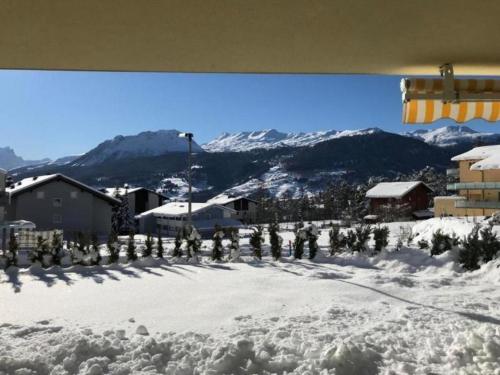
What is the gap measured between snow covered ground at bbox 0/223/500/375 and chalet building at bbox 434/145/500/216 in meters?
28.7

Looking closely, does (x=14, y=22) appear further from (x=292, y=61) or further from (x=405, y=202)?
(x=405, y=202)

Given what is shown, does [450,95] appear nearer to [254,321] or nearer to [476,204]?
[254,321]

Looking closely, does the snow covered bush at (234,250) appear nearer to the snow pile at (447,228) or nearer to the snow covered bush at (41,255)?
the snow covered bush at (41,255)

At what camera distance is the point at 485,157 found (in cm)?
3616

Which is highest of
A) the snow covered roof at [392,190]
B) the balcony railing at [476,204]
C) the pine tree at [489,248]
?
the snow covered roof at [392,190]

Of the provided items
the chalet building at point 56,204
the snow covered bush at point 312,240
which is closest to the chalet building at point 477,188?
the snow covered bush at point 312,240

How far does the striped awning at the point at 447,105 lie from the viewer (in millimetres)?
3701

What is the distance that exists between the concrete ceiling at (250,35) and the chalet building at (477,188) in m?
32.7

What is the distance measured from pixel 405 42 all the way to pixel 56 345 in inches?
169

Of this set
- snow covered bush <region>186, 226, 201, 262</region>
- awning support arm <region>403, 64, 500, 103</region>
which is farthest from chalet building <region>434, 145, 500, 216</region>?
awning support arm <region>403, 64, 500, 103</region>

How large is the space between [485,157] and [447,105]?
37.1 metres

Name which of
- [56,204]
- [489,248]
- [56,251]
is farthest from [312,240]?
[56,204]

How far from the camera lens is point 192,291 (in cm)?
743

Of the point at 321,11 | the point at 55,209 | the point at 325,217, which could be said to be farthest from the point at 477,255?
the point at 325,217
